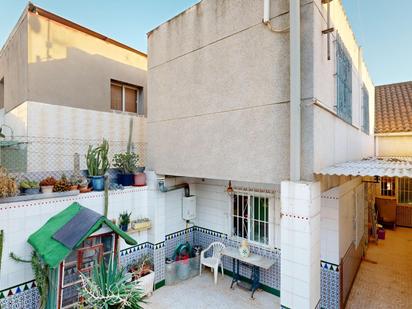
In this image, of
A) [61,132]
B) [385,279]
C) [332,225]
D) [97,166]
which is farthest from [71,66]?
Result: [385,279]

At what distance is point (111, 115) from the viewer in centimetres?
950

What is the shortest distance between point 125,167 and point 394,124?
16134 mm

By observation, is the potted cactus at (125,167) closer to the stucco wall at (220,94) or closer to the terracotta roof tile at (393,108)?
the stucco wall at (220,94)

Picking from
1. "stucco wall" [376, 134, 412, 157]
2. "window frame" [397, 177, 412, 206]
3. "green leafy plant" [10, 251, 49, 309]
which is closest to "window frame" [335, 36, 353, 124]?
"green leafy plant" [10, 251, 49, 309]

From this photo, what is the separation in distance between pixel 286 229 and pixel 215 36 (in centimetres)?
495

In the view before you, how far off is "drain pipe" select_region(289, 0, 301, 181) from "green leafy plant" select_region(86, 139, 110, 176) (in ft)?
17.9

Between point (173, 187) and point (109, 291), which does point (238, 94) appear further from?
point (109, 291)

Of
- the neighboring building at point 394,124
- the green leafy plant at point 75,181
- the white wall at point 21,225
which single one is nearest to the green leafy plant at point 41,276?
the white wall at point 21,225

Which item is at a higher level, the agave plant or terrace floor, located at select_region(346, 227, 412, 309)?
the agave plant

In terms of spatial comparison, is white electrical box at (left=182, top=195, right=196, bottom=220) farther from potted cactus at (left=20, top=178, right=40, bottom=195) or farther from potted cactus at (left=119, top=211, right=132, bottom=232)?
potted cactus at (left=20, top=178, right=40, bottom=195)

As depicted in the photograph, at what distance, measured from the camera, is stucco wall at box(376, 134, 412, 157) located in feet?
46.7

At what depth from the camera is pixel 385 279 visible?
341 inches

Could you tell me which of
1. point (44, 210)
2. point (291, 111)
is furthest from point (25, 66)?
point (291, 111)

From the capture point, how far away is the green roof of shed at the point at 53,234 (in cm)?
479
